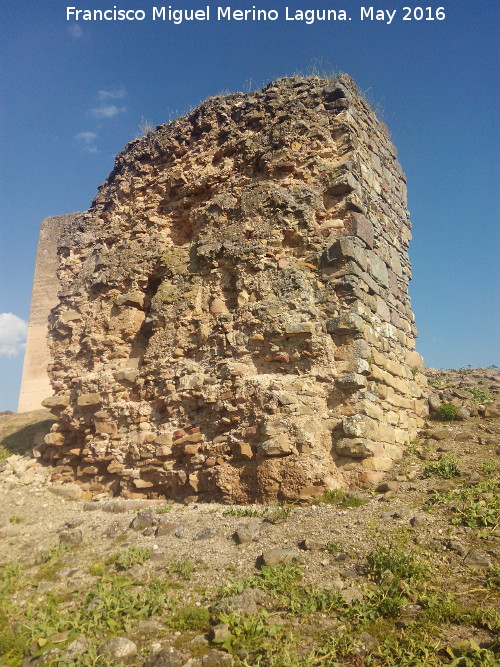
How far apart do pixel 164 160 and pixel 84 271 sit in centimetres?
242

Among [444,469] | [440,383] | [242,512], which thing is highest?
[440,383]

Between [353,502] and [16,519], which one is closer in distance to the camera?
[353,502]

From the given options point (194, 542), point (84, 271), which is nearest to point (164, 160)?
point (84, 271)

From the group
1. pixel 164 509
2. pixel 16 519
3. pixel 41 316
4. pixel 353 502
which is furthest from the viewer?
pixel 41 316

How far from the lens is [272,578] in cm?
378

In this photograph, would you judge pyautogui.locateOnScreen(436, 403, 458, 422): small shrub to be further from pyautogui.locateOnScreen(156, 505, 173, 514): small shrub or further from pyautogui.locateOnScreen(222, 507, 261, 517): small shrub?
pyautogui.locateOnScreen(156, 505, 173, 514): small shrub

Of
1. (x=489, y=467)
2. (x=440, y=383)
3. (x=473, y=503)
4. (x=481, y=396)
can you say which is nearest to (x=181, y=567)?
(x=473, y=503)

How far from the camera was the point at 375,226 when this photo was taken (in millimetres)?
7336

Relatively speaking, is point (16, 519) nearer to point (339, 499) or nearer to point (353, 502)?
point (339, 499)

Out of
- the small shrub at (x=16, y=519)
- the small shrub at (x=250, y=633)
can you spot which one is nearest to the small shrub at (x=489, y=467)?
the small shrub at (x=250, y=633)

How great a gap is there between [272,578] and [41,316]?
15.3m

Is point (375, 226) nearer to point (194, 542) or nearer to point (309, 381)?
point (309, 381)

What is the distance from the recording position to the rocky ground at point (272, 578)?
3.04 m

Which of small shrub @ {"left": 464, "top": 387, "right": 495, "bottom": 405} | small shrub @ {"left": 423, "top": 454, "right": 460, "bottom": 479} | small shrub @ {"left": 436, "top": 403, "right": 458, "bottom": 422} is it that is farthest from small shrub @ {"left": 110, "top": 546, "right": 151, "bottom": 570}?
small shrub @ {"left": 464, "top": 387, "right": 495, "bottom": 405}
